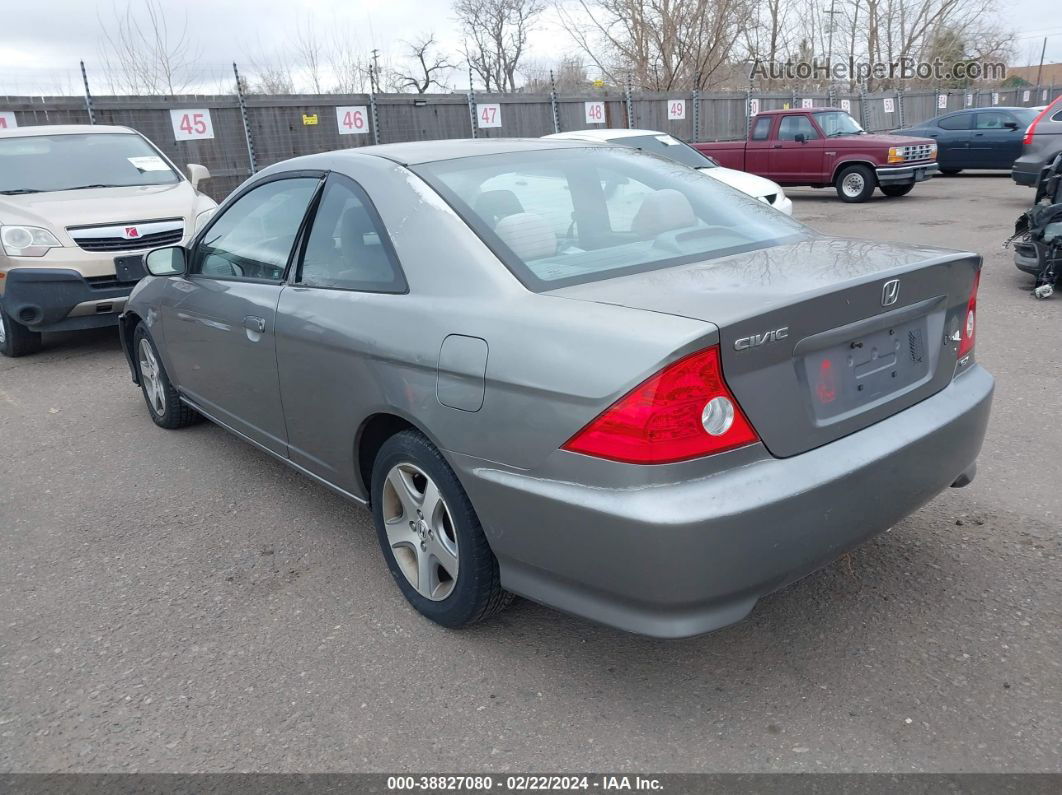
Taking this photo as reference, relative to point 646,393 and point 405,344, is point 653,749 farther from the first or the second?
point 405,344

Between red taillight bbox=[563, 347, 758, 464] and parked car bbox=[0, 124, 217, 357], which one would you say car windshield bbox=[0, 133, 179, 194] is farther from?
red taillight bbox=[563, 347, 758, 464]

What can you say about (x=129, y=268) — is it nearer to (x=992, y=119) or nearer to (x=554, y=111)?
(x=554, y=111)

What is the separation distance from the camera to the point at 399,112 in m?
16.8

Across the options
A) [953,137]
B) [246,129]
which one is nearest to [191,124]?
[246,129]

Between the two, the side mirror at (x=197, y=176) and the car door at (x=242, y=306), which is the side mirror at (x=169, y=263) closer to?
the car door at (x=242, y=306)

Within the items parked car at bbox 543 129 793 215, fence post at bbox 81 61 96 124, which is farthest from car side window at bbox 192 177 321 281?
fence post at bbox 81 61 96 124

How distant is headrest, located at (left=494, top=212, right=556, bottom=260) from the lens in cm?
279

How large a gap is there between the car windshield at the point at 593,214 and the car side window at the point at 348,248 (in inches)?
10.8

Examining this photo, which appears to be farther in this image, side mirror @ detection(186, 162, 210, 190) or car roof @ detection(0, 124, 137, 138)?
side mirror @ detection(186, 162, 210, 190)

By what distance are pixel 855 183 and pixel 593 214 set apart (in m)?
14.5

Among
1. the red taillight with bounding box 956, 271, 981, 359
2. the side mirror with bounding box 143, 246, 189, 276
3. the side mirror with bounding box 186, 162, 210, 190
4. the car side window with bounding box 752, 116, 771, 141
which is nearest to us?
the red taillight with bounding box 956, 271, 981, 359

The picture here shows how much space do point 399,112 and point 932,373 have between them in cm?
1556

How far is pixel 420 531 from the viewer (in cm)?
297

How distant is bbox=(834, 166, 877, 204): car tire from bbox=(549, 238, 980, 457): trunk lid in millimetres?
14079
